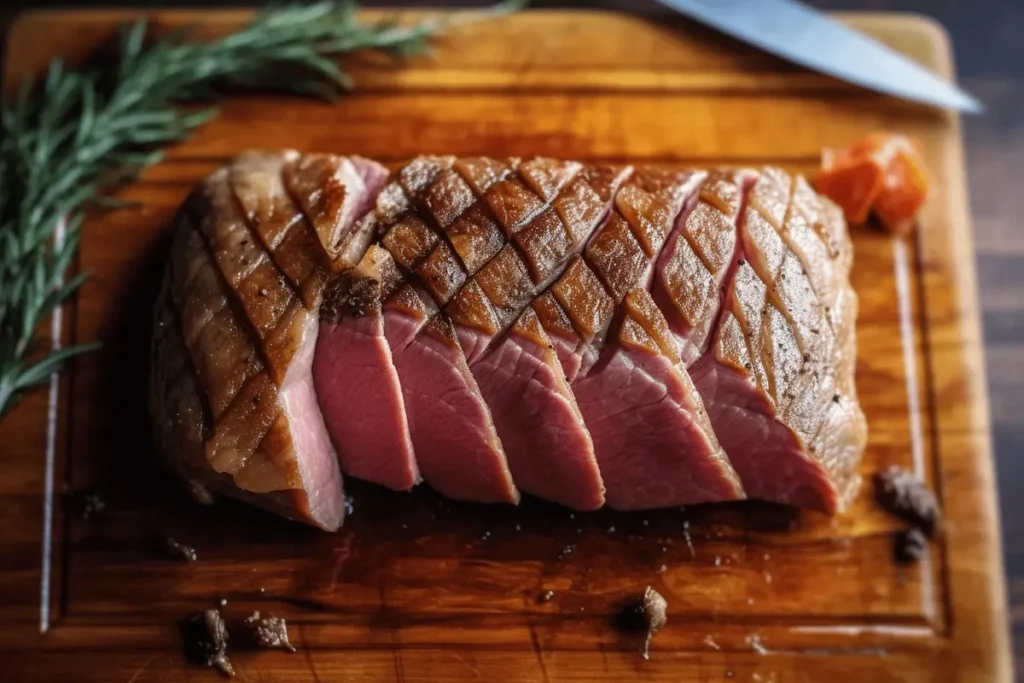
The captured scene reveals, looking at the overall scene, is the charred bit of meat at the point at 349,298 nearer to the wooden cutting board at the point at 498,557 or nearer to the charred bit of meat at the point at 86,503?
the wooden cutting board at the point at 498,557

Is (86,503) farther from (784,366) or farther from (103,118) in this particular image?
(784,366)

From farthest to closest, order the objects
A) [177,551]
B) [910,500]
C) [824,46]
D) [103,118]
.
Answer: [824,46] → [103,118] → [910,500] → [177,551]

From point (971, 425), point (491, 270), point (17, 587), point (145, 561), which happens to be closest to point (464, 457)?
point (491, 270)

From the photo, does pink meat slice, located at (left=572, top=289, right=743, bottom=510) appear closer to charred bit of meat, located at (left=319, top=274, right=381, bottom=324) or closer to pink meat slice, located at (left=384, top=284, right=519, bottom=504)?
pink meat slice, located at (left=384, top=284, right=519, bottom=504)

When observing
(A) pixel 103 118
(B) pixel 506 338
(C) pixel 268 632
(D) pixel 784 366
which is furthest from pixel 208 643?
(D) pixel 784 366

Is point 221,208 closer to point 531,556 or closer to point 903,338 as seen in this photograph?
point 531,556

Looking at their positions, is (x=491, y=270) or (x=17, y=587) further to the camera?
(x=17, y=587)
